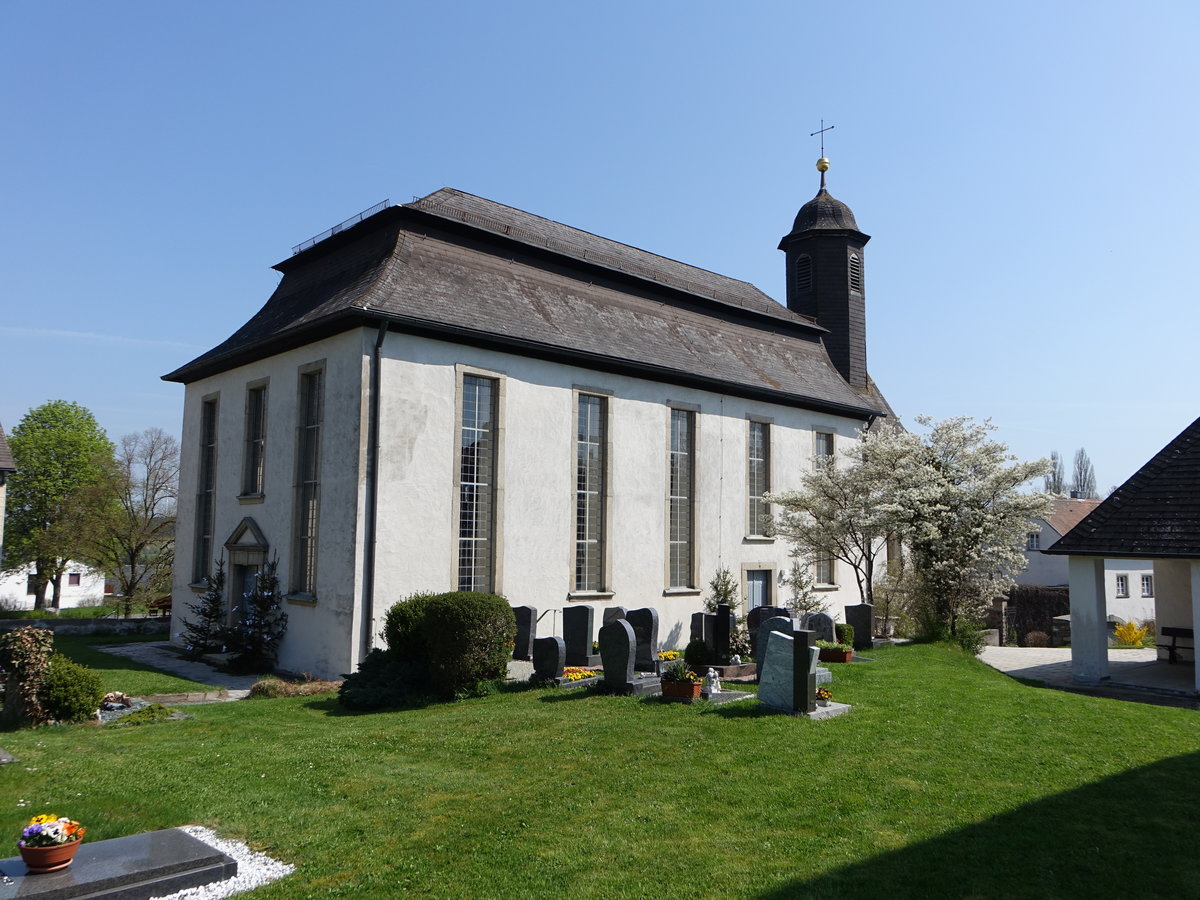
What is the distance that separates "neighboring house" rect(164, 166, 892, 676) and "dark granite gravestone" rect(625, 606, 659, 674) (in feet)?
14.2

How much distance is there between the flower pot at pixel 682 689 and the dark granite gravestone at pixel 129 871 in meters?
7.33

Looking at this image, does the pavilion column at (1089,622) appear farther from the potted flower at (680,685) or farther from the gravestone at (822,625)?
the potted flower at (680,685)

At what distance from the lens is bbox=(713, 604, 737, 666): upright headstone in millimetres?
14797

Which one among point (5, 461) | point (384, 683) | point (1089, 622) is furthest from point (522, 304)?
point (5, 461)

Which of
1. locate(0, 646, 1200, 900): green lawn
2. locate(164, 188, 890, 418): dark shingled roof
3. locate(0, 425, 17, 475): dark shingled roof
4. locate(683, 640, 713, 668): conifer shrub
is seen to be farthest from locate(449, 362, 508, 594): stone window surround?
locate(0, 425, 17, 475): dark shingled roof

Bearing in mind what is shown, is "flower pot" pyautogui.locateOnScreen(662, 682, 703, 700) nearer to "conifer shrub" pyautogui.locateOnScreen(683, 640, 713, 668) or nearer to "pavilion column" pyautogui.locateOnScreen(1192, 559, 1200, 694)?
"conifer shrub" pyautogui.locateOnScreen(683, 640, 713, 668)

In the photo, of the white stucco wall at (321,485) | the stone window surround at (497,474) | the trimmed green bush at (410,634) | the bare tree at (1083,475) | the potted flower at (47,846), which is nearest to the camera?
the potted flower at (47,846)

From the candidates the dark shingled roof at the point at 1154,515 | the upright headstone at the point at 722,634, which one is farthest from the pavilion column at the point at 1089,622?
the upright headstone at the point at 722,634

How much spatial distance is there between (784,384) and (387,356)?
539 inches

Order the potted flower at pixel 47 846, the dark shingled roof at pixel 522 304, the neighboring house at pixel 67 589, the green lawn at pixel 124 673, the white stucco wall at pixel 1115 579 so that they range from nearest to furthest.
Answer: the potted flower at pixel 47 846
the green lawn at pixel 124 673
the dark shingled roof at pixel 522 304
the white stucco wall at pixel 1115 579
the neighboring house at pixel 67 589

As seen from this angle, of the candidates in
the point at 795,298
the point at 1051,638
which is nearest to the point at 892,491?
the point at 795,298

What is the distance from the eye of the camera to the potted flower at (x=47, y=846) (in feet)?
18.5

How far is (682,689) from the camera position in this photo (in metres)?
12.4

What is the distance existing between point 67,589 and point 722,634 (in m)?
60.1
